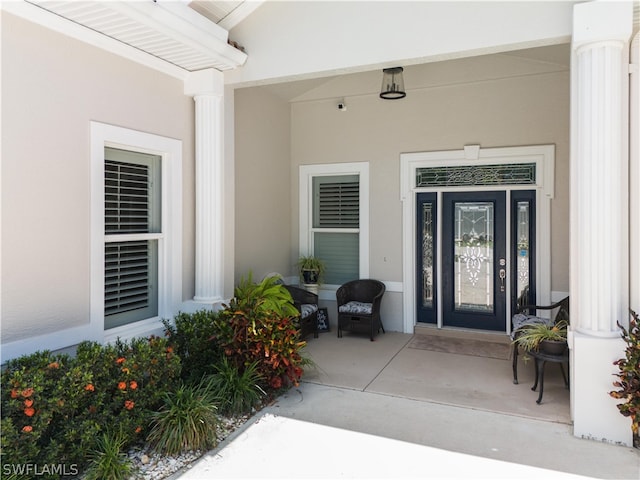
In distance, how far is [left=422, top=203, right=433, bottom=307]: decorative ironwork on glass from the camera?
6793 mm

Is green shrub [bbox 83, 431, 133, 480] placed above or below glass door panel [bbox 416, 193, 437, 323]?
below

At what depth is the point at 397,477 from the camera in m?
2.95

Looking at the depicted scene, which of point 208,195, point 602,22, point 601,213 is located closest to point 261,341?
point 208,195

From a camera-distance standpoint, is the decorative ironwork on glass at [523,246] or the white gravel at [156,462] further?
the decorative ironwork on glass at [523,246]

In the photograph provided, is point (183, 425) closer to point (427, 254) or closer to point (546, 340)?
point (546, 340)

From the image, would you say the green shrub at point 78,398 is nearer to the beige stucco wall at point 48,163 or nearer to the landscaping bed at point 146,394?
the landscaping bed at point 146,394

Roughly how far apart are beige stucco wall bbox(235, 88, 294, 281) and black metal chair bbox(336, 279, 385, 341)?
1.09m

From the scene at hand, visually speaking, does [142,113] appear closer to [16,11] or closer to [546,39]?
[16,11]

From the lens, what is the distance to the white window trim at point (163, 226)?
150 inches

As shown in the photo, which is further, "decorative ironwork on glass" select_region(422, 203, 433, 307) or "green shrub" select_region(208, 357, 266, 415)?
"decorative ironwork on glass" select_region(422, 203, 433, 307)

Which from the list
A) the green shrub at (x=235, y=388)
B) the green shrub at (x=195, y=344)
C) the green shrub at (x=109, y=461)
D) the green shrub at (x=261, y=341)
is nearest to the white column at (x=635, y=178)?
the green shrub at (x=261, y=341)

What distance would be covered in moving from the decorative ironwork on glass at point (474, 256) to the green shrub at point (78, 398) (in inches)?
179

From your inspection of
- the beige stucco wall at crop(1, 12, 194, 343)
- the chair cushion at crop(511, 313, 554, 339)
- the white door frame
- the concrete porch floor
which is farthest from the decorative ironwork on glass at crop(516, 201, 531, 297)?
the beige stucco wall at crop(1, 12, 194, 343)

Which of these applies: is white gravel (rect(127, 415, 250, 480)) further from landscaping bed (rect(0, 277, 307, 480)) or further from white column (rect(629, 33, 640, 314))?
white column (rect(629, 33, 640, 314))
